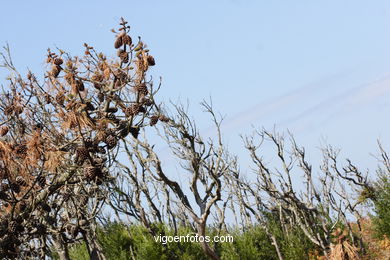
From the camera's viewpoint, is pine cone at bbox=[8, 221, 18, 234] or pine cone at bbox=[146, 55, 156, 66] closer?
pine cone at bbox=[8, 221, 18, 234]

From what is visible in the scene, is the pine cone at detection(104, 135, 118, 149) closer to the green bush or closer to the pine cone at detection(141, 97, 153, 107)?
the pine cone at detection(141, 97, 153, 107)

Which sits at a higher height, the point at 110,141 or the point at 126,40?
the point at 126,40

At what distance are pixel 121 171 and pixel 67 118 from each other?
35.0ft

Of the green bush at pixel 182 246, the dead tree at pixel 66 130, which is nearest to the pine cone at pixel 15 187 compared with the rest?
the dead tree at pixel 66 130

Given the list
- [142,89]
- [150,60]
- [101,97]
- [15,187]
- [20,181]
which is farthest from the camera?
[101,97]

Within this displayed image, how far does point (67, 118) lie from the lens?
26.6 feet

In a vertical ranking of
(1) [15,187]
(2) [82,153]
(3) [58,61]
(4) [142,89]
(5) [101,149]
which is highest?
(3) [58,61]

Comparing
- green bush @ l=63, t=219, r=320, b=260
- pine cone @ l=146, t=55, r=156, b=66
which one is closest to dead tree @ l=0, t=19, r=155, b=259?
pine cone @ l=146, t=55, r=156, b=66

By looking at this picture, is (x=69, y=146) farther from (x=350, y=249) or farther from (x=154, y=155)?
(x=350, y=249)

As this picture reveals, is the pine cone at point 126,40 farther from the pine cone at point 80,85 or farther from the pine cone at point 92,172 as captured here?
the pine cone at point 92,172

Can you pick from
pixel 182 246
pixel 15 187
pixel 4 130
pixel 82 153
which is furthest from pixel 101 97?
pixel 182 246

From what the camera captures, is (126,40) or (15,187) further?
(126,40)

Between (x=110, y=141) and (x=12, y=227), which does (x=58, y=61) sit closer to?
(x=110, y=141)

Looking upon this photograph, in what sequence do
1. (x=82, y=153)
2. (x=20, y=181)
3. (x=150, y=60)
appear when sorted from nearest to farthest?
(x=82, y=153), (x=20, y=181), (x=150, y=60)
